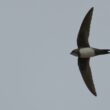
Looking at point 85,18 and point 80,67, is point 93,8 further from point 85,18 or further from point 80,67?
point 80,67

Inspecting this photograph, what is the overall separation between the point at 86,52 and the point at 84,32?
36cm

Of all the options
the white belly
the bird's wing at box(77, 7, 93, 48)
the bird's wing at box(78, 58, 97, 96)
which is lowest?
the bird's wing at box(78, 58, 97, 96)

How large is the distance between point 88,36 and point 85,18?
378 mm

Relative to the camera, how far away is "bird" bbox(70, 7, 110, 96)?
587 inches

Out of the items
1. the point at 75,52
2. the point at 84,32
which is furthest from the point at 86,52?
the point at 84,32

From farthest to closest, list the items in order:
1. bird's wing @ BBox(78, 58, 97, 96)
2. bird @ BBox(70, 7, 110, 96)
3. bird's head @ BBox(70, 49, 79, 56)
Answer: bird's wing @ BBox(78, 58, 97, 96) → bird's head @ BBox(70, 49, 79, 56) → bird @ BBox(70, 7, 110, 96)

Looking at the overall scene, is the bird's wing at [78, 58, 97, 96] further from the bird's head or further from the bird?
the bird's head

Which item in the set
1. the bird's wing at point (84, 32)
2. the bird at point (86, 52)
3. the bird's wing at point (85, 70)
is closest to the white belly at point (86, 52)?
the bird at point (86, 52)

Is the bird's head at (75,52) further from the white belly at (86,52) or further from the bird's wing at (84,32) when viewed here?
the bird's wing at (84,32)

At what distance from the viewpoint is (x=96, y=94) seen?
589 inches

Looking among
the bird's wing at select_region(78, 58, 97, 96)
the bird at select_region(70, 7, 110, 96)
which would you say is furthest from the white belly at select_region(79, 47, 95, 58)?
the bird's wing at select_region(78, 58, 97, 96)

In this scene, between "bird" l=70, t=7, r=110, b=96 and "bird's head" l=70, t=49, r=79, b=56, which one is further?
"bird's head" l=70, t=49, r=79, b=56

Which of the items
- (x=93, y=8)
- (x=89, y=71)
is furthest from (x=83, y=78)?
(x=93, y=8)

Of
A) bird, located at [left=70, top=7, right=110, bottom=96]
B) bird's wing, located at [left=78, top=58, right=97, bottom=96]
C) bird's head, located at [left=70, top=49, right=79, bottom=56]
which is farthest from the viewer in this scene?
bird's wing, located at [left=78, top=58, right=97, bottom=96]
